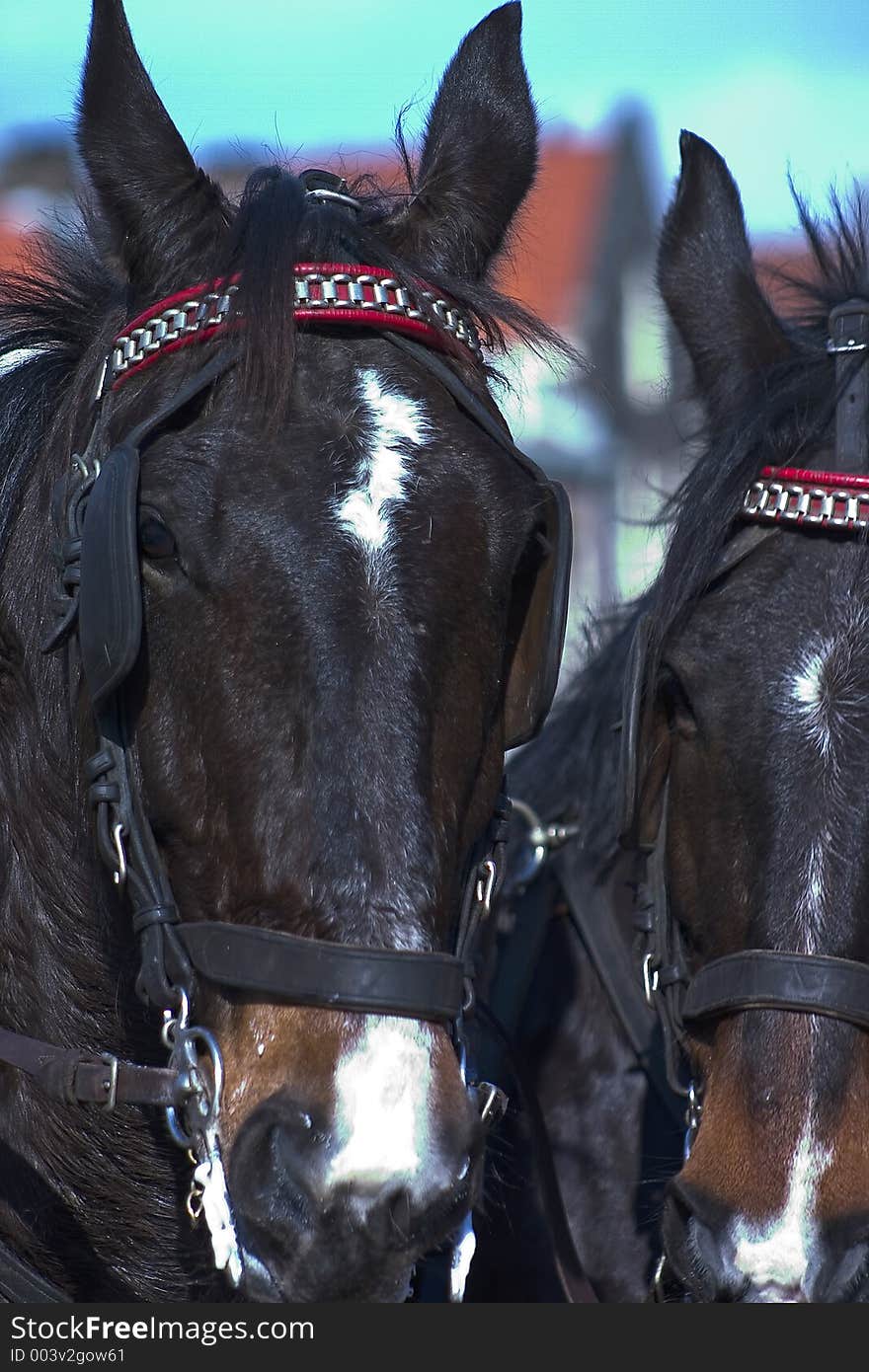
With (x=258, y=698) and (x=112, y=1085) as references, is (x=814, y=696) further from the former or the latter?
(x=112, y=1085)

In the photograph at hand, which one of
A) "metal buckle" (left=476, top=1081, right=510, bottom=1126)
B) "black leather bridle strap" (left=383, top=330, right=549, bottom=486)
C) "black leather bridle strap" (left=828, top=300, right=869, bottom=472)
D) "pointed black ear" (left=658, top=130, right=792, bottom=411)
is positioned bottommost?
"metal buckle" (left=476, top=1081, right=510, bottom=1126)

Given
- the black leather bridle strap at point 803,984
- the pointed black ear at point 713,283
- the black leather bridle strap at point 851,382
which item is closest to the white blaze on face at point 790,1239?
the black leather bridle strap at point 803,984

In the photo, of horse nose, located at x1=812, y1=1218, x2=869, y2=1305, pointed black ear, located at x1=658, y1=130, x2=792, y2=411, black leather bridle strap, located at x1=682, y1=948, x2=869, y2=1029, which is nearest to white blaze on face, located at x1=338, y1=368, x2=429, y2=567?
black leather bridle strap, located at x1=682, y1=948, x2=869, y2=1029

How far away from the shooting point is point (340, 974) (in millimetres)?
1966

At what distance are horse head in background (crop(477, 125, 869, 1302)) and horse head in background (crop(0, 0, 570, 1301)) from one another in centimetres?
50

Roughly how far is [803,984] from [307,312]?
53.0 inches

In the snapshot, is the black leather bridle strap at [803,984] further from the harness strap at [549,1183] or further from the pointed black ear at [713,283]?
the pointed black ear at [713,283]

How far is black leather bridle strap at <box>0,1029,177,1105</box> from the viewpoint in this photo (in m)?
2.16

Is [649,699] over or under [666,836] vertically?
over

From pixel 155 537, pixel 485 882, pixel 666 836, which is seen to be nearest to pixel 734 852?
pixel 666 836

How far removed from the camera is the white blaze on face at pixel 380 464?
83.7 inches

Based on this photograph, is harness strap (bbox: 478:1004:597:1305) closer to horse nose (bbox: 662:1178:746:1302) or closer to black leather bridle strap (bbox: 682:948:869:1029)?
horse nose (bbox: 662:1178:746:1302)

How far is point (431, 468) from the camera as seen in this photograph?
2240 millimetres

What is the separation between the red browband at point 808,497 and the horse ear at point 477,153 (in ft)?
2.22
